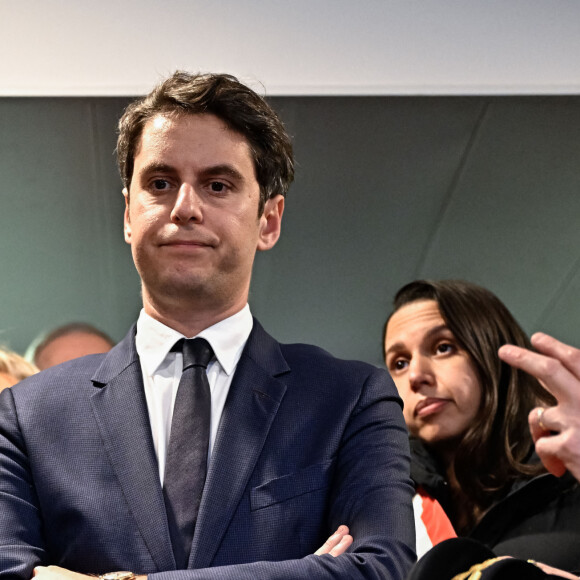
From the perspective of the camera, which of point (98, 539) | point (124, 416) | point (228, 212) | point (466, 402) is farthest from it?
point (466, 402)

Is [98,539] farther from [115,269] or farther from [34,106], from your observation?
[34,106]

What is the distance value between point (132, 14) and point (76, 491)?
1964mm

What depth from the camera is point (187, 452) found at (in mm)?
1637

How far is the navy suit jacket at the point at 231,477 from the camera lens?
1.54 metres

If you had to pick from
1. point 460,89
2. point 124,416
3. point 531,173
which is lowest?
point 124,416

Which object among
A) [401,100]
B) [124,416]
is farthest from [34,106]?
[124,416]

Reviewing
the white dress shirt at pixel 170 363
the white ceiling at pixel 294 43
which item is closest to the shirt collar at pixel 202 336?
the white dress shirt at pixel 170 363

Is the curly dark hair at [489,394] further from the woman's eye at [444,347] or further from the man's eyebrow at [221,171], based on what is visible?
the man's eyebrow at [221,171]

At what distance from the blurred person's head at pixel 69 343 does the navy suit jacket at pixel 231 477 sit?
1222mm

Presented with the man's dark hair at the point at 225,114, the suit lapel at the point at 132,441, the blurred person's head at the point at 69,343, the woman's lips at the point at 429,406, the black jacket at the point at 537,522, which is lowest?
the blurred person's head at the point at 69,343

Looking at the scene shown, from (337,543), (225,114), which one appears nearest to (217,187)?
(225,114)

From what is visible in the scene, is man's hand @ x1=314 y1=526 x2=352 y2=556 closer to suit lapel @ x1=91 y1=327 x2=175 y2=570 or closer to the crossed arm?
the crossed arm

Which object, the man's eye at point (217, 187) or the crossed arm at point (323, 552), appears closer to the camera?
the crossed arm at point (323, 552)

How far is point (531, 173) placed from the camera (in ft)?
10.2
